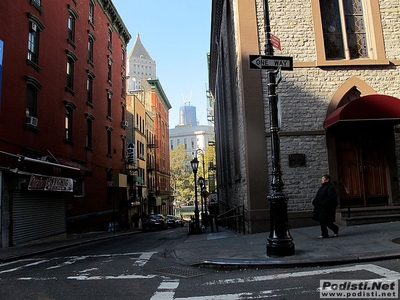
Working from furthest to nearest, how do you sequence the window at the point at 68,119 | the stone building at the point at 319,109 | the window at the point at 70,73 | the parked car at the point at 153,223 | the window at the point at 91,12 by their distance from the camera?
the parked car at the point at 153,223, the window at the point at 91,12, the window at the point at 70,73, the window at the point at 68,119, the stone building at the point at 319,109

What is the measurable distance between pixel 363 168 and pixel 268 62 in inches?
270

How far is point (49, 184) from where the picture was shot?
17.6 meters

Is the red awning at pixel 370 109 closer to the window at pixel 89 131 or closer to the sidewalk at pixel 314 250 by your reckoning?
the sidewalk at pixel 314 250

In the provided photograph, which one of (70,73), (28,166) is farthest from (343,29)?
(70,73)

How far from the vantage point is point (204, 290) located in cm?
559

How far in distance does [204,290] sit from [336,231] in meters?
5.24

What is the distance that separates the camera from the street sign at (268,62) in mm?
8047

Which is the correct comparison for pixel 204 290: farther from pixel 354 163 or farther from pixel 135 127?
pixel 135 127

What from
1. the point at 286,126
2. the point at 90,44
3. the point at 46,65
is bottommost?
the point at 286,126

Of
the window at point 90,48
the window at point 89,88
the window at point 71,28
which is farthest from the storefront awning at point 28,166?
the window at point 90,48

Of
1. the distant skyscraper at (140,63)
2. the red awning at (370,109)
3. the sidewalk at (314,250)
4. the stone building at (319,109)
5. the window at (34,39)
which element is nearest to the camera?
the sidewalk at (314,250)

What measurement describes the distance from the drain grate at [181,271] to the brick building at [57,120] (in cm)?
963

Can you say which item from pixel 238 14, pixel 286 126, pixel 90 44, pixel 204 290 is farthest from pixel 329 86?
pixel 90 44

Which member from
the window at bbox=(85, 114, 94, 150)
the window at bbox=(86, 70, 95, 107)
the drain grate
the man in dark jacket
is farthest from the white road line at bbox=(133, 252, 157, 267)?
the window at bbox=(86, 70, 95, 107)
